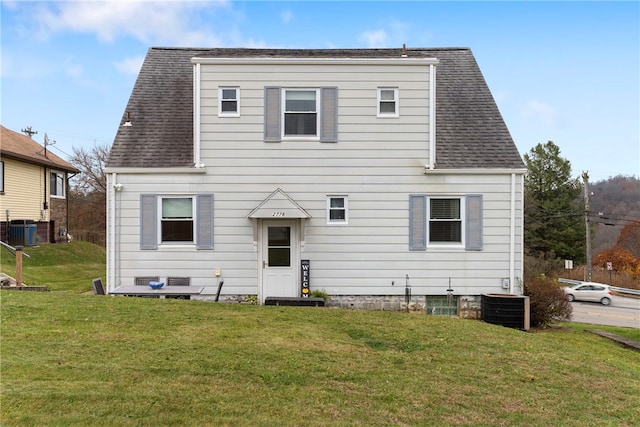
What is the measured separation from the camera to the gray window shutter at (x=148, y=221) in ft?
34.1

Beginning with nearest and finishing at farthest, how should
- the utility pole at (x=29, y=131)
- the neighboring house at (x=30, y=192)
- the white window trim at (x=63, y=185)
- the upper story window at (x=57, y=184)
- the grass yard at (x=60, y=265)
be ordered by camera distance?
1. the grass yard at (x=60, y=265)
2. the neighboring house at (x=30, y=192)
3. the white window trim at (x=63, y=185)
4. the upper story window at (x=57, y=184)
5. the utility pole at (x=29, y=131)

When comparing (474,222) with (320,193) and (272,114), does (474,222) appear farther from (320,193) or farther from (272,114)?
(272,114)

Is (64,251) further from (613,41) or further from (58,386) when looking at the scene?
(613,41)

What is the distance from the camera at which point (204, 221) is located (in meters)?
10.5

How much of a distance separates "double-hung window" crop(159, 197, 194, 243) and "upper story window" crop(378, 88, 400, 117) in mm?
5384

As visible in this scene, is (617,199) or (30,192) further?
(617,199)

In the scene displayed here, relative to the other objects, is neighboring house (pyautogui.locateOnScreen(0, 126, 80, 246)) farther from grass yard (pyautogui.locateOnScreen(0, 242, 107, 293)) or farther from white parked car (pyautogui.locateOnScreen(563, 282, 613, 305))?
white parked car (pyautogui.locateOnScreen(563, 282, 613, 305))

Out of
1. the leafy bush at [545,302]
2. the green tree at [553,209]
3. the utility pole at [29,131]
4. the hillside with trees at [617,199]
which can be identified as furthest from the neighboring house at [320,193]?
the hillside with trees at [617,199]

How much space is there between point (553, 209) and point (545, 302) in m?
33.0

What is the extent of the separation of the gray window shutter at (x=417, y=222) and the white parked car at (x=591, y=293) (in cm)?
2094

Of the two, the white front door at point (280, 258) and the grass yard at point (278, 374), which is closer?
the grass yard at point (278, 374)

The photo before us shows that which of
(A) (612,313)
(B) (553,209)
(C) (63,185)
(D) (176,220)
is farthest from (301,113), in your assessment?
(B) (553,209)

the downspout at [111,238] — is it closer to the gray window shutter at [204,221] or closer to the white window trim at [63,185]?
the gray window shutter at [204,221]

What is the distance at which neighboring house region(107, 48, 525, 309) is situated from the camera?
10.5 m
